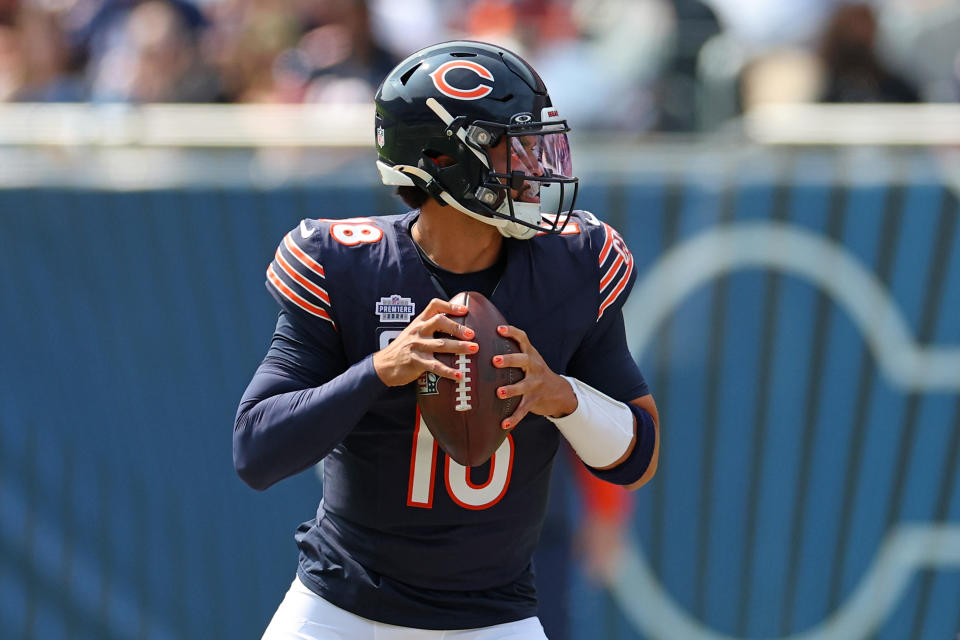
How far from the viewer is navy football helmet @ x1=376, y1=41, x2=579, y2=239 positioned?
2596 millimetres

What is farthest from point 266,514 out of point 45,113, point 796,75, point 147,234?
point 796,75

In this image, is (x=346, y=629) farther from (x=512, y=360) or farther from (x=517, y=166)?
(x=517, y=166)

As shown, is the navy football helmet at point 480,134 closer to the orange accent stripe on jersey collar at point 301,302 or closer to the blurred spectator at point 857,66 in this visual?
the orange accent stripe on jersey collar at point 301,302

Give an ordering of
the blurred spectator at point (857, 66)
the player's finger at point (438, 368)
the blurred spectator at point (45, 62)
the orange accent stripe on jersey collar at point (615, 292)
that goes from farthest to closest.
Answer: the blurred spectator at point (45, 62)
the blurred spectator at point (857, 66)
the orange accent stripe on jersey collar at point (615, 292)
the player's finger at point (438, 368)

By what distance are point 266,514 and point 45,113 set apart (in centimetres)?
194

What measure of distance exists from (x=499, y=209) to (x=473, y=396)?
43 cm

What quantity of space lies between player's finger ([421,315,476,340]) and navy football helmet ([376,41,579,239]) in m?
0.30

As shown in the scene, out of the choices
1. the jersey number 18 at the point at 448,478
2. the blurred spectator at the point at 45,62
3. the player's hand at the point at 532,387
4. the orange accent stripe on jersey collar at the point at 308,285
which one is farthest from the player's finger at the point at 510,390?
the blurred spectator at the point at 45,62

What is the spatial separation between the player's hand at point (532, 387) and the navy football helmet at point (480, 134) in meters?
0.27

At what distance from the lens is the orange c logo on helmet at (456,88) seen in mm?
2609

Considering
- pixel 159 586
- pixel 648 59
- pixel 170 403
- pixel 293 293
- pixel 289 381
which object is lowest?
pixel 159 586

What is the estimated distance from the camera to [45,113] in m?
5.37

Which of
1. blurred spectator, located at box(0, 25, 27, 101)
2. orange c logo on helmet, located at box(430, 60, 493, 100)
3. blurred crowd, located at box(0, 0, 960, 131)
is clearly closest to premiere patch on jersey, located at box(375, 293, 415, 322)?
orange c logo on helmet, located at box(430, 60, 493, 100)

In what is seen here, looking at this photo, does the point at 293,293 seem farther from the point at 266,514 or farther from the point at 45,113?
the point at 45,113
